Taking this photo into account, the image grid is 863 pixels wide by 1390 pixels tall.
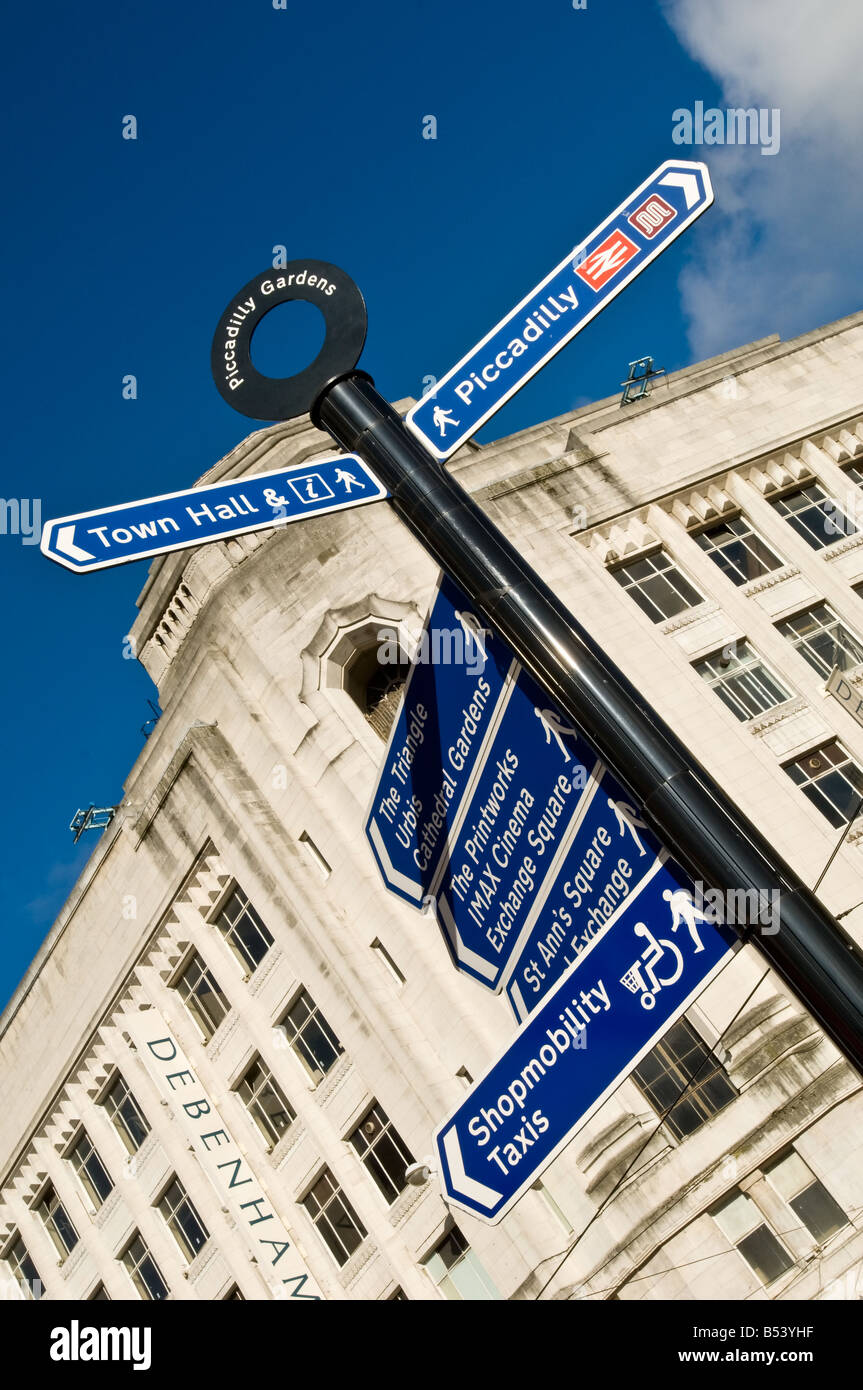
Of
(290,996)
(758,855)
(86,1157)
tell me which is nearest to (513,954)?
(758,855)

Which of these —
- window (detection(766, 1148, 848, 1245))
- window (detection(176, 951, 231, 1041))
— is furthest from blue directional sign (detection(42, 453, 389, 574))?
window (detection(176, 951, 231, 1041))

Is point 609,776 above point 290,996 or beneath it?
beneath

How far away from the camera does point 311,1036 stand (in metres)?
25.9

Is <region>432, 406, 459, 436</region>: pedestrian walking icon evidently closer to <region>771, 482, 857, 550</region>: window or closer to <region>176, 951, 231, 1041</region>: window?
<region>771, 482, 857, 550</region>: window

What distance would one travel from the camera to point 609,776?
5.82m

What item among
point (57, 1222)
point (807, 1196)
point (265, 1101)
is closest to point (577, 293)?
point (807, 1196)

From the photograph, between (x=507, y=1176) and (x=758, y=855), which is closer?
(x=758, y=855)

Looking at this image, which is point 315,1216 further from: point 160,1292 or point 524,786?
point 524,786

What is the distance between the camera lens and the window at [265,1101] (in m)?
26.6

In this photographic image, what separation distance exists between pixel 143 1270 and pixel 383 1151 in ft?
28.9

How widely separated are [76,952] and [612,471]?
1940cm

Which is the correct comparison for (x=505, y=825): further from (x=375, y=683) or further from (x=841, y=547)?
(x=841, y=547)

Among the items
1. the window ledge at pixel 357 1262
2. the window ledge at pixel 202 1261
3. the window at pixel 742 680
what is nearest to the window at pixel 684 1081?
the window at pixel 742 680

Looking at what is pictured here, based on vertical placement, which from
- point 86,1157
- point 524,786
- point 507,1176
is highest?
point 86,1157
